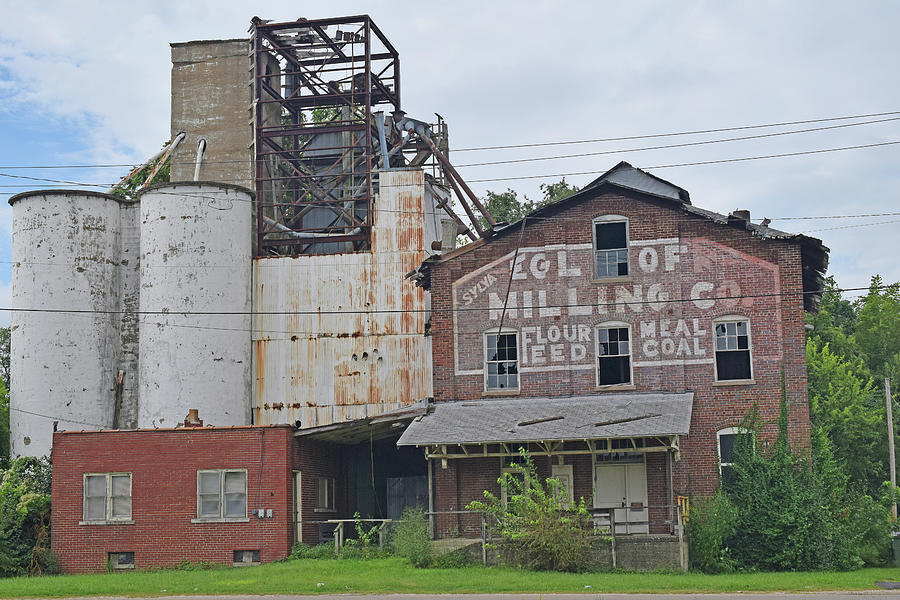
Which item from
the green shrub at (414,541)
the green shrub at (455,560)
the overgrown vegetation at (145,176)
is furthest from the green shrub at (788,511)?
the overgrown vegetation at (145,176)

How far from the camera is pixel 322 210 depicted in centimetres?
4950

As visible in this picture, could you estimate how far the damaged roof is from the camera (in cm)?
3231

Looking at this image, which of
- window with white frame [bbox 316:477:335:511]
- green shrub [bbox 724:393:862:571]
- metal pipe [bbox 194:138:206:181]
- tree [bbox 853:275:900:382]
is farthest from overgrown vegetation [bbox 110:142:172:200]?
tree [bbox 853:275:900:382]

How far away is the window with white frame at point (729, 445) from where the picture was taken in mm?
31016

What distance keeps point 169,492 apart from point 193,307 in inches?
374

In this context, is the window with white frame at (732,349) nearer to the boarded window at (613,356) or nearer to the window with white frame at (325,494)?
the boarded window at (613,356)

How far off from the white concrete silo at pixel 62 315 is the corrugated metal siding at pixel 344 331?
5.48 metres

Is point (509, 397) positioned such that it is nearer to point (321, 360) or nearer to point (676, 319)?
point (676, 319)

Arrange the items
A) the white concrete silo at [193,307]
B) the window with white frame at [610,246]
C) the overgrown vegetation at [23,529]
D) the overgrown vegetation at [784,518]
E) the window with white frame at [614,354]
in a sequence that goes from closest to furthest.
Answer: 1. the overgrown vegetation at [784,518]
2. the overgrown vegetation at [23,529]
3. the window with white frame at [614,354]
4. the window with white frame at [610,246]
5. the white concrete silo at [193,307]

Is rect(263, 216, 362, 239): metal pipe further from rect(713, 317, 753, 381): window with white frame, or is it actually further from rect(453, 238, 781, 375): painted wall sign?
Answer: rect(713, 317, 753, 381): window with white frame

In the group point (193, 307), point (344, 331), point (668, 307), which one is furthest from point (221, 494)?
point (668, 307)

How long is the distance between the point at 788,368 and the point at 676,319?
3418 millimetres

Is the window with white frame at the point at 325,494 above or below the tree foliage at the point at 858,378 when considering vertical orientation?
below

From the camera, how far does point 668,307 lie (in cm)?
3300
